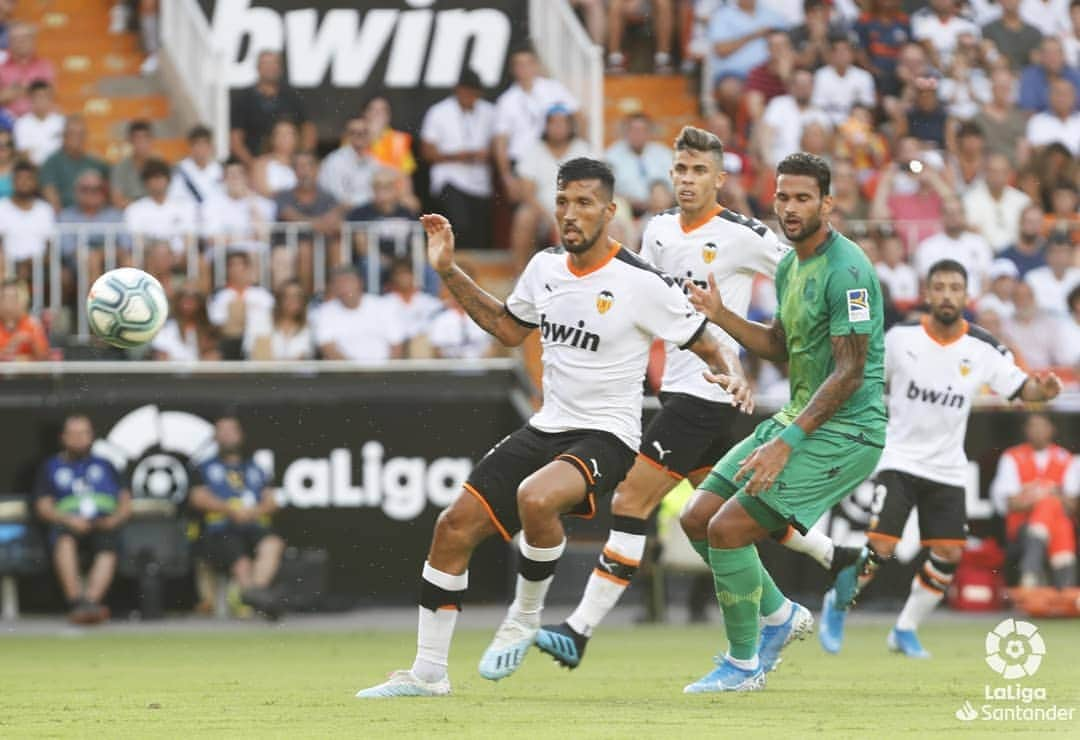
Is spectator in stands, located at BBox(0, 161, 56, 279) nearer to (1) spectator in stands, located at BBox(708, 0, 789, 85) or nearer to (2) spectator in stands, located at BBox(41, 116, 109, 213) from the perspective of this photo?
(2) spectator in stands, located at BBox(41, 116, 109, 213)

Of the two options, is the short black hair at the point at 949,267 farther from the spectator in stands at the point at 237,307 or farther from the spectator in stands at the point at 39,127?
the spectator in stands at the point at 39,127

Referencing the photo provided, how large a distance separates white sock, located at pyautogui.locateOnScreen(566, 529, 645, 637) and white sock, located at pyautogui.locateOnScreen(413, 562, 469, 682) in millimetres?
808

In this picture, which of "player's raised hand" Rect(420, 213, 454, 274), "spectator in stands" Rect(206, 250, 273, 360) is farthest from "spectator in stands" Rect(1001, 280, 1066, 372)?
"player's raised hand" Rect(420, 213, 454, 274)

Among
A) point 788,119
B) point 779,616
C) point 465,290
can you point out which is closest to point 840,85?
point 788,119

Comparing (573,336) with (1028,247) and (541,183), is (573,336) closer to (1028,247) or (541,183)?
(541,183)

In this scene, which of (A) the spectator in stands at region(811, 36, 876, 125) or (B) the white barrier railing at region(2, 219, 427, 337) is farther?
(A) the spectator in stands at region(811, 36, 876, 125)

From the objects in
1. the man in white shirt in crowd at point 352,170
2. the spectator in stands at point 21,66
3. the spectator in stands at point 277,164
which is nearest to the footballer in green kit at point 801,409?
the man in white shirt in crowd at point 352,170

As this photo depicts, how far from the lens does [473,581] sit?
62.0ft

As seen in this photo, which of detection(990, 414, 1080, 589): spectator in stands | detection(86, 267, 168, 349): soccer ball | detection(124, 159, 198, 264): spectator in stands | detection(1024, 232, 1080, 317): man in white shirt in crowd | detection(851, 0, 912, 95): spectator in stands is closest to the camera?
detection(86, 267, 168, 349): soccer ball

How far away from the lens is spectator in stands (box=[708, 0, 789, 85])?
890 inches

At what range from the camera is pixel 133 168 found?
20.2 metres

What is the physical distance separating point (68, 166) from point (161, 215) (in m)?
1.14

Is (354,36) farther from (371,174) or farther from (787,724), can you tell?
(787,724)

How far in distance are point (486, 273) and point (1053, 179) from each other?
5.60 metres
